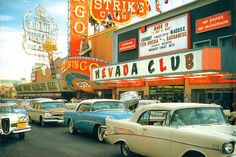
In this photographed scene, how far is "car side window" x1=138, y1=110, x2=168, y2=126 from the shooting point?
6.96 m

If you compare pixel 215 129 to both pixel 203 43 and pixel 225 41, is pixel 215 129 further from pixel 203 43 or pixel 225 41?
pixel 203 43

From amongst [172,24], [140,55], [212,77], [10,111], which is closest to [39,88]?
[140,55]

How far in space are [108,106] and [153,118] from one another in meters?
4.50

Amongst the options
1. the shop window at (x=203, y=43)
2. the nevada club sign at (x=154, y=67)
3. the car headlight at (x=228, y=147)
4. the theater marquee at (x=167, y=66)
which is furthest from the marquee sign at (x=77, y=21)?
the car headlight at (x=228, y=147)

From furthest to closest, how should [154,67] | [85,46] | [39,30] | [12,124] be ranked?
[39,30], [85,46], [154,67], [12,124]

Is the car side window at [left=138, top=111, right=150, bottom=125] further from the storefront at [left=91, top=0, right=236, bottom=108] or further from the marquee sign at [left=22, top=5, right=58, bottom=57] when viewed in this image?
the marquee sign at [left=22, top=5, right=58, bottom=57]

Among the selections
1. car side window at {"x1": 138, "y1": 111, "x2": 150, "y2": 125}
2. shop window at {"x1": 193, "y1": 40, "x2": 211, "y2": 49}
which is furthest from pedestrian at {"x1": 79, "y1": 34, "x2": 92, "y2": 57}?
car side window at {"x1": 138, "y1": 111, "x2": 150, "y2": 125}

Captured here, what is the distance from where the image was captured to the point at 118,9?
39.6 m

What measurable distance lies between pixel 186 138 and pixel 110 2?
3426 centimetres

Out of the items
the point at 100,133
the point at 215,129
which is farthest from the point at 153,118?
the point at 100,133

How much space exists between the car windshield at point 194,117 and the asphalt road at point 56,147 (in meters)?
2.49

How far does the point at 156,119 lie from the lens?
7.24 meters

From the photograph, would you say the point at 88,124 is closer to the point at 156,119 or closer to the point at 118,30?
the point at 156,119

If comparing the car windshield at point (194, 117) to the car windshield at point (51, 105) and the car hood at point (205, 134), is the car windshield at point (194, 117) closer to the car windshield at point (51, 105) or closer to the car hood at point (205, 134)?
the car hood at point (205, 134)
